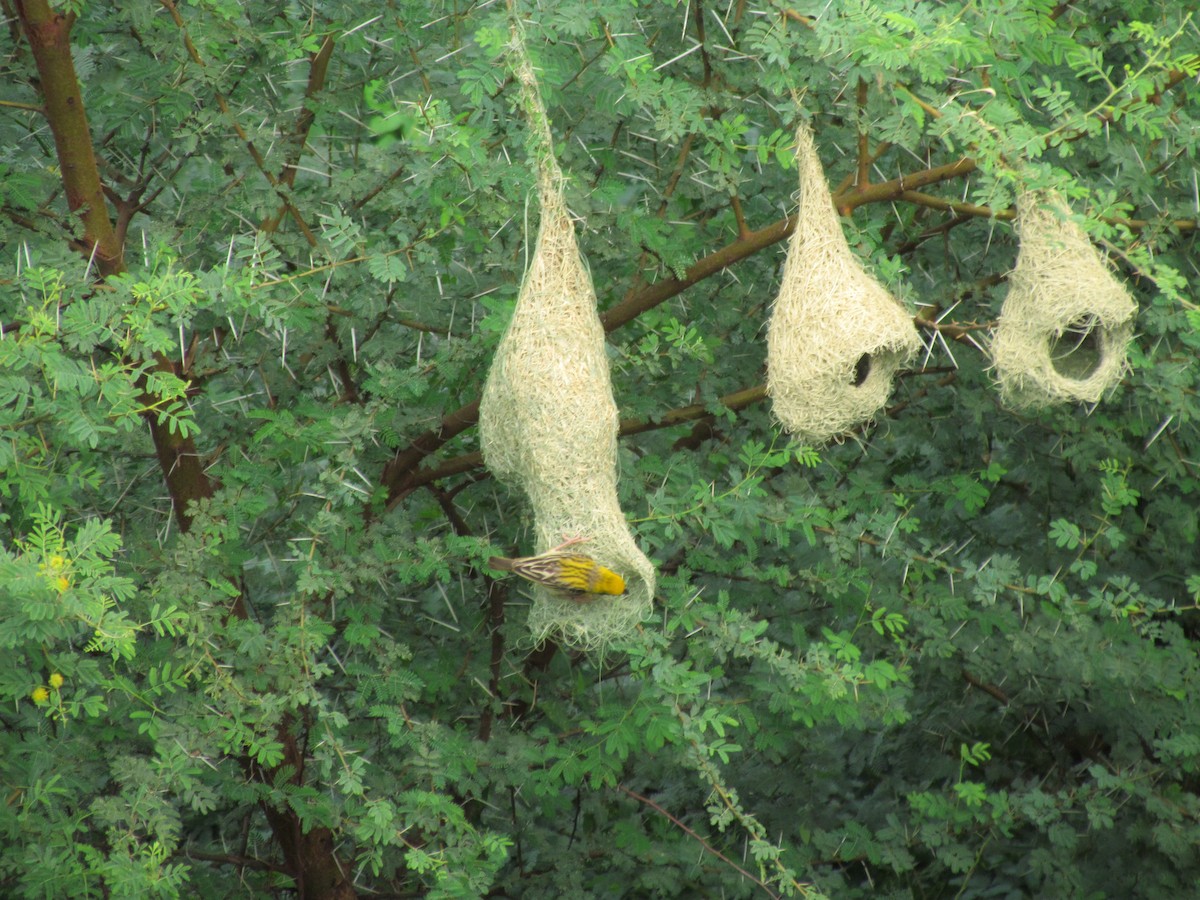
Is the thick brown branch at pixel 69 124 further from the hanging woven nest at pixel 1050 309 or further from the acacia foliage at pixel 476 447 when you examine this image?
the hanging woven nest at pixel 1050 309

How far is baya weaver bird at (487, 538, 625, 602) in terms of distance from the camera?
336 centimetres

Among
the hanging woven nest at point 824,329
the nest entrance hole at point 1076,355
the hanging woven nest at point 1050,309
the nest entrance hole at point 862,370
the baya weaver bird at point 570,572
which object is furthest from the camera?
the nest entrance hole at point 1076,355

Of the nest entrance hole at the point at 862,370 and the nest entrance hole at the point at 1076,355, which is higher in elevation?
the nest entrance hole at the point at 862,370

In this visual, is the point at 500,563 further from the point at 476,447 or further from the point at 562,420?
the point at 476,447

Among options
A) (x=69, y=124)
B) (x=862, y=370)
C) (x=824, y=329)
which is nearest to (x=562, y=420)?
(x=824, y=329)

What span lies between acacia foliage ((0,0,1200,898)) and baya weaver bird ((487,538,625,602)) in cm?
44

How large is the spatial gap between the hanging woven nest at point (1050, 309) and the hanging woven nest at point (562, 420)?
111 cm

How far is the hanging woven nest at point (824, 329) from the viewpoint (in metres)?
3.49

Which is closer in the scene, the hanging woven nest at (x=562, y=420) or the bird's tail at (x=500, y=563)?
the hanging woven nest at (x=562, y=420)

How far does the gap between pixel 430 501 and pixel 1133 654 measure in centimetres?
251

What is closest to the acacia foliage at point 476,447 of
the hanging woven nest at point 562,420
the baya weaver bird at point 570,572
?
the hanging woven nest at point 562,420

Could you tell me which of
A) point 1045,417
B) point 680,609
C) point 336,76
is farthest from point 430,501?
point 1045,417

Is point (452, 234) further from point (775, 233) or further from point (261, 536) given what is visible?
point (261, 536)

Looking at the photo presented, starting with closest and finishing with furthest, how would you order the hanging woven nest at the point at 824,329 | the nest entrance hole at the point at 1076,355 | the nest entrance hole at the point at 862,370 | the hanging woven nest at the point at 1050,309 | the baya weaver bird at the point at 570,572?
1. the baya weaver bird at the point at 570,572
2. the hanging woven nest at the point at 824,329
3. the hanging woven nest at the point at 1050,309
4. the nest entrance hole at the point at 862,370
5. the nest entrance hole at the point at 1076,355
